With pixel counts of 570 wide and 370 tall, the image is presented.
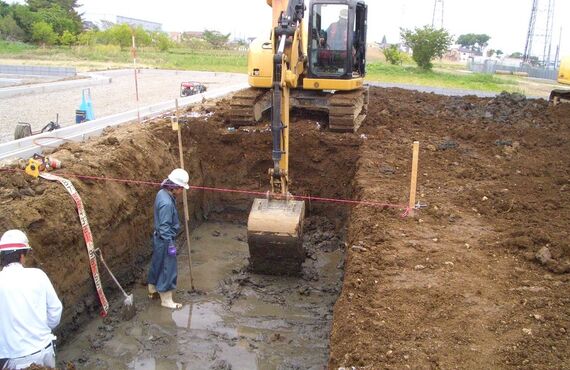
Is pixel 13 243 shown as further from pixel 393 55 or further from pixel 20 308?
pixel 393 55

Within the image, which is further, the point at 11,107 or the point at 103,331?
the point at 11,107

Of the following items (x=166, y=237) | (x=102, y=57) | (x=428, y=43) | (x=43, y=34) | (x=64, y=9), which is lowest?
(x=166, y=237)

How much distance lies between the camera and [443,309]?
15.0 feet

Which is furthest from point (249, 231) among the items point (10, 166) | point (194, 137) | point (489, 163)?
point (489, 163)

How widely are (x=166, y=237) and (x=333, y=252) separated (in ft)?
10.8

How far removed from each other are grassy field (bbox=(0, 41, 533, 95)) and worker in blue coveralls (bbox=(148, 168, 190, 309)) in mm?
25304

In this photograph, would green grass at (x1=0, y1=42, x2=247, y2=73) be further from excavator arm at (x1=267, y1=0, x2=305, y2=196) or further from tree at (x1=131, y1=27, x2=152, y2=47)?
excavator arm at (x1=267, y1=0, x2=305, y2=196)

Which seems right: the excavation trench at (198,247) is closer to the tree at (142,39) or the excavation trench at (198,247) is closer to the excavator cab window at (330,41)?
the excavator cab window at (330,41)

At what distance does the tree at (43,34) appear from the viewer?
4819 centimetres

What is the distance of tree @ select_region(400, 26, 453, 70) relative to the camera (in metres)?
37.1

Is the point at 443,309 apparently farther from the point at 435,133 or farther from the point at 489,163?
the point at 435,133

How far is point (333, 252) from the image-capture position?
8.82m

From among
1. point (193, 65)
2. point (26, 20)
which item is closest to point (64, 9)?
point (26, 20)

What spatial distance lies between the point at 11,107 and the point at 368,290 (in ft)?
54.6
